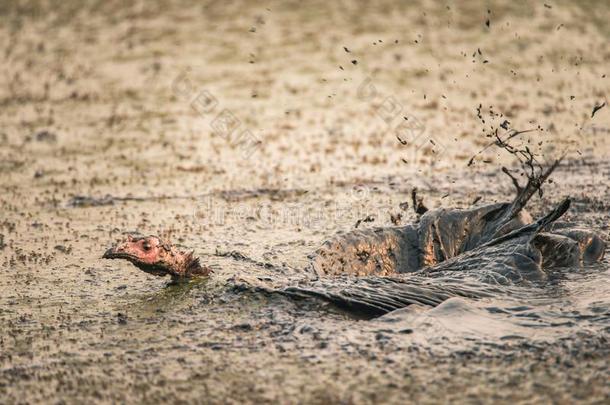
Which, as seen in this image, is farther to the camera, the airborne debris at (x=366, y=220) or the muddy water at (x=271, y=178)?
the airborne debris at (x=366, y=220)

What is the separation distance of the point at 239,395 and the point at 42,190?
532 centimetres

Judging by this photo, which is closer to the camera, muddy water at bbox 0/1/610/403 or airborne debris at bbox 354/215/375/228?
muddy water at bbox 0/1/610/403

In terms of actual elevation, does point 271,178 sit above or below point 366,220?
above

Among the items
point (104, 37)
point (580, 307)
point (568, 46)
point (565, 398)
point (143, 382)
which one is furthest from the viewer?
point (104, 37)

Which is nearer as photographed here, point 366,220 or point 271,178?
point 366,220

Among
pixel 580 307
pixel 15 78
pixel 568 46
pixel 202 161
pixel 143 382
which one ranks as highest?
pixel 568 46

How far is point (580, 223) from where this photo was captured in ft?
26.2

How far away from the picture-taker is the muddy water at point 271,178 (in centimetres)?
531

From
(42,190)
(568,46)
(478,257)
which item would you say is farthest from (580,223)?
(568,46)

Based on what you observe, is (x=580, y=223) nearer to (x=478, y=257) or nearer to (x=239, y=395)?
(x=478, y=257)

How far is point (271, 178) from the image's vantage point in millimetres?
9867

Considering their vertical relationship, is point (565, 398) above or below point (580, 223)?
below

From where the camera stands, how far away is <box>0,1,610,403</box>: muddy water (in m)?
5.31

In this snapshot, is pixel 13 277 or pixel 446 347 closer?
pixel 446 347
